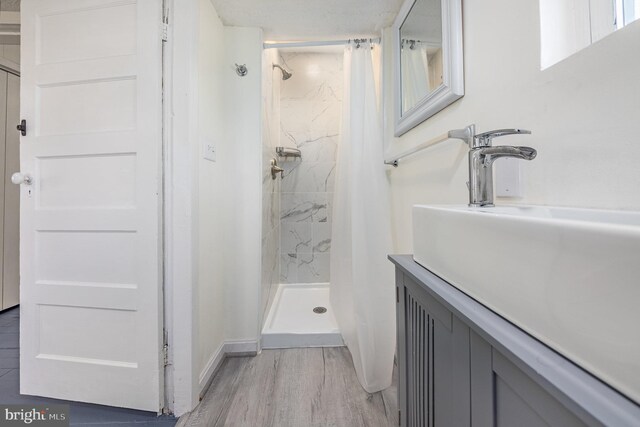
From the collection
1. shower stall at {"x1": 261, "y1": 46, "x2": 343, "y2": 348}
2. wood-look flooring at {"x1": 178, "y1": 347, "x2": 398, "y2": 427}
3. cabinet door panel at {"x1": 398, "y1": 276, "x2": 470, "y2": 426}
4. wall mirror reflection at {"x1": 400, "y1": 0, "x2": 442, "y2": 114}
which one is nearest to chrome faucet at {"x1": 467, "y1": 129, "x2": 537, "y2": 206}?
cabinet door panel at {"x1": 398, "y1": 276, "x2": 470, "y2": 426}

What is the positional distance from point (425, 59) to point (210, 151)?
1.11m

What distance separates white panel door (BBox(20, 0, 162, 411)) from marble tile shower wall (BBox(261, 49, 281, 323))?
0.66m

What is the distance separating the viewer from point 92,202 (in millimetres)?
1082

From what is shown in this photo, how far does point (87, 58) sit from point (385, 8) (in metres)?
1.47

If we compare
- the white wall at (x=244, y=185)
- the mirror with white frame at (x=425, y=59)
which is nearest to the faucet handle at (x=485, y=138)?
the mirror with white frame at (x=425, y=59)

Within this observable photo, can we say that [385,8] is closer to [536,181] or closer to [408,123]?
[408,123]

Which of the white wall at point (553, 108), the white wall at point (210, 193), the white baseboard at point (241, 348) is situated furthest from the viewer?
the white baseboard at point (241, 348)

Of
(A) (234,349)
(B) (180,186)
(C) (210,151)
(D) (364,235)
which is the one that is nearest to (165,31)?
(C) (210,151)

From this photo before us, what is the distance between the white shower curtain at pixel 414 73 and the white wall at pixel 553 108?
0.23 m

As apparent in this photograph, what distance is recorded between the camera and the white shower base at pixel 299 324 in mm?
1540

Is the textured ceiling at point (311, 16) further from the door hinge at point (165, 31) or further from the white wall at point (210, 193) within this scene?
the door hinge at point (165, 31)

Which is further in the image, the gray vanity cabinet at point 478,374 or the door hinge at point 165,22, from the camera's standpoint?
the door hinge at point 165,22

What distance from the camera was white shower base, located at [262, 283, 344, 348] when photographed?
5.05ft

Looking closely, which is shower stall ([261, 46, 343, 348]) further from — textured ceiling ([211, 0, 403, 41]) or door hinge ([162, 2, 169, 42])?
door hinge ([162, 2, 169, 42])
